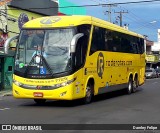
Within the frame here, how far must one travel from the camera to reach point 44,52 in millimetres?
16109

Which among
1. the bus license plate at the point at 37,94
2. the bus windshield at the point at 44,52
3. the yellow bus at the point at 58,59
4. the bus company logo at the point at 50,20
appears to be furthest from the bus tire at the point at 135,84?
the bus license plate at the point at 37,94

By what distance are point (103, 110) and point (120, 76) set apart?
24.4ft

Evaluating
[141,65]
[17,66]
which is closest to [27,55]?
[17,66]

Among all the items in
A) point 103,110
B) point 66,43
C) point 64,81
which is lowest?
point 103,110

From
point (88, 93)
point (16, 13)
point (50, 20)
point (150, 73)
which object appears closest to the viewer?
point (50, 20)

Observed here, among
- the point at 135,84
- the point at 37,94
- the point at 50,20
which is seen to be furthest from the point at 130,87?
the point at 37,94

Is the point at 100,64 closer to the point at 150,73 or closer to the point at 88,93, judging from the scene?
the point at 88,93

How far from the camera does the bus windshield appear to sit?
1589cm

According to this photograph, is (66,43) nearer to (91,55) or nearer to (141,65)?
(91,55)

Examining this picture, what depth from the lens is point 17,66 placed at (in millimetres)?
16453

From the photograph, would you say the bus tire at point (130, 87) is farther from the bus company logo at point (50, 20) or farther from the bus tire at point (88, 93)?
the bus company logo at point (50, 20)

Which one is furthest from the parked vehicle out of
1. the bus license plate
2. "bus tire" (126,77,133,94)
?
the bus license plate

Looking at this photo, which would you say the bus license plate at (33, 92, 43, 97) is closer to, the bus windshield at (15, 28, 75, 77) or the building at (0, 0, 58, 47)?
the bus windshield at (15, 28, 75, 77)

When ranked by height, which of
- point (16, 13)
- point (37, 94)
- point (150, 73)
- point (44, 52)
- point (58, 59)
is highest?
point (16, 13)
